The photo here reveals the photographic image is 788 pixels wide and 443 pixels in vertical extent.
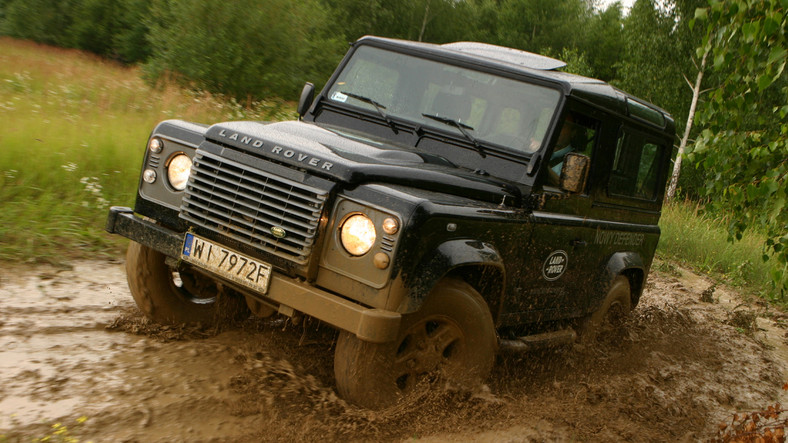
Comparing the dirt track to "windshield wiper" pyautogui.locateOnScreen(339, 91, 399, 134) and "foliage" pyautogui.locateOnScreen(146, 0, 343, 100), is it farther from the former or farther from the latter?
"foliage" pyautogui.locateOnScreen(146, 0, 343, 100)

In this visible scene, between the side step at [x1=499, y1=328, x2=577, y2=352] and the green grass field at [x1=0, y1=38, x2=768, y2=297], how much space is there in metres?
3.51

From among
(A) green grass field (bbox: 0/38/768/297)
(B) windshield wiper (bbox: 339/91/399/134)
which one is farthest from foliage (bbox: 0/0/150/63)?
(B) windshield wiper (bbox: 339/91/399/134)

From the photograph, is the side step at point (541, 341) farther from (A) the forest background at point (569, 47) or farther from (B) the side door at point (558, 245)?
(A) the forest background at point (569, 47)

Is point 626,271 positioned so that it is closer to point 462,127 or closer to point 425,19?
point 462,127

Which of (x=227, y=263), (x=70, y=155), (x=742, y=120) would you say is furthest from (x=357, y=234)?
(x=70, y=155)

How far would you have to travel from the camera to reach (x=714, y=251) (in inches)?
478

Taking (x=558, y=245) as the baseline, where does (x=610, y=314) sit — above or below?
below

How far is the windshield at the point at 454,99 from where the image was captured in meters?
4.41

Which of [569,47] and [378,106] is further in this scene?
[569,47]

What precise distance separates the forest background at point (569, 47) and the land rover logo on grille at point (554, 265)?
1.32 metres

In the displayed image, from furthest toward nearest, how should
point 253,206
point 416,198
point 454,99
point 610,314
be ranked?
1. point 610,314
2. point 454,99
3. point 253,206
4. point 416,198

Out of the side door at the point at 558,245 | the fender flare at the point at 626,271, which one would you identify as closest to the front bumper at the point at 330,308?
the side door at the point at 558,245

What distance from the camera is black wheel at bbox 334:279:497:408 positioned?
3.42 meters

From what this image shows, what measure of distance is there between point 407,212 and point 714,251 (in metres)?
10.4
